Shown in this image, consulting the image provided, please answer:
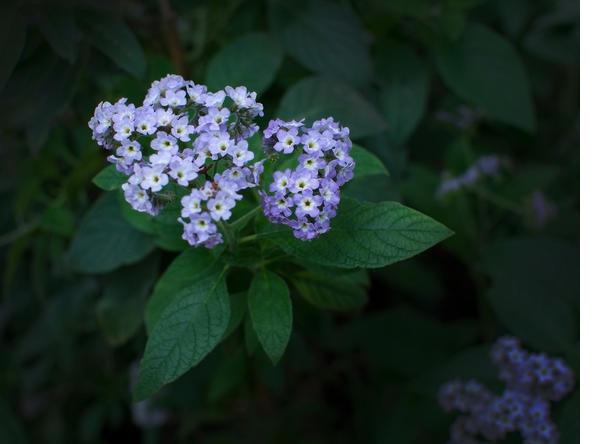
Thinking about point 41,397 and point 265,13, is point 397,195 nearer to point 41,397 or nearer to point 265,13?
point 265,13

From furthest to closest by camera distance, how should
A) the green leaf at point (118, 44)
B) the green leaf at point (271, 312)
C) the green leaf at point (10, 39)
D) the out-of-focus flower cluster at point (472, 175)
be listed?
1. the out-of-focus flower cluster at point (472, 175)
2. the green leaf at point (118, 44)
3. the green leaf at point (10, 39)
4. the green leaf at point (271, 312)

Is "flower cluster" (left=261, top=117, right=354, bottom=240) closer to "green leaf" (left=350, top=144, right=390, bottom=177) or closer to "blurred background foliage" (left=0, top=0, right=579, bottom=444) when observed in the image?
"green leaf" (left=350, top=144, right=390, bottom=177)

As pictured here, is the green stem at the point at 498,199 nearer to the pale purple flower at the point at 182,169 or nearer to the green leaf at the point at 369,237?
the green leaf at the point at 369,237

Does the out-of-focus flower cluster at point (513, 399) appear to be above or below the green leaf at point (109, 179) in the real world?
below

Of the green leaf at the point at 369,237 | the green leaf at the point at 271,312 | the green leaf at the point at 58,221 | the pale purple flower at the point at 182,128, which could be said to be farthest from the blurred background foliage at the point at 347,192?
the pale purple flower at the point at 182,128

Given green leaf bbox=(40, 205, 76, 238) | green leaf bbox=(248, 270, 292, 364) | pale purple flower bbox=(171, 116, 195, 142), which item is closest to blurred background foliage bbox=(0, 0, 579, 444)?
green leaf bbox=(40, 205, 76, 238)

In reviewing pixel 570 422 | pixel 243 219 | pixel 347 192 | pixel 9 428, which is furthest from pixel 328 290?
pixel 9 428

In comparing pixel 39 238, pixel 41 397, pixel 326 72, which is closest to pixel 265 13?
pixel 326 72
